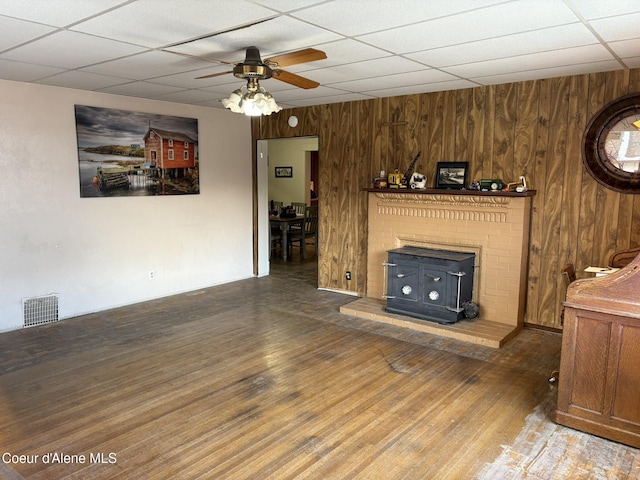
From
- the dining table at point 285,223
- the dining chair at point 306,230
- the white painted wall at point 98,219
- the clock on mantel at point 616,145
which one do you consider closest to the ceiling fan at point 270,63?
the white painted wall at point 98,219

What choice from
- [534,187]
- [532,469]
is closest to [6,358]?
[532,469]

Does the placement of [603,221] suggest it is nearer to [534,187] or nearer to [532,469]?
[534,187]

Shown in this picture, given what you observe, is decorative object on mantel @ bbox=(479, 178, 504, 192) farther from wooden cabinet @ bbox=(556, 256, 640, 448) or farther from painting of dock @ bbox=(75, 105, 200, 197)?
painting of dock @ bbox=(75, 105, 200, 197)

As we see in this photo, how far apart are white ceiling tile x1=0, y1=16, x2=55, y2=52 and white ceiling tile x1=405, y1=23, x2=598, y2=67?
8.39 feet

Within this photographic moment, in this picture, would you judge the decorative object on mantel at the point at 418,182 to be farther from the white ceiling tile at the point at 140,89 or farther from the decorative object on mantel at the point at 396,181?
the white ceiling tile at the point at 140,89

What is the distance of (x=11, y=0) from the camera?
2477 millimetres

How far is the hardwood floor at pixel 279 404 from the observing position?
2557 millimetres

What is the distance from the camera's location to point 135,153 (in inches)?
219

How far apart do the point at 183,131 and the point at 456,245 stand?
3696 millimetres

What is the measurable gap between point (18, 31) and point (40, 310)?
119 inches

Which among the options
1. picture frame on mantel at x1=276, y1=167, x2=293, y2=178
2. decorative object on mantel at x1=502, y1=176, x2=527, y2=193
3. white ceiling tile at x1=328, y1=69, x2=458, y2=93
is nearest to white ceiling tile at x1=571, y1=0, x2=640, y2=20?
white ceiling tile at x1=328, y1=69, x2=458, y2=93

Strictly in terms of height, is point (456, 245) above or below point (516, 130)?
below

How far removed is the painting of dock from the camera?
5152 millimetres

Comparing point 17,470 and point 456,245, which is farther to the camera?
point 456,245
